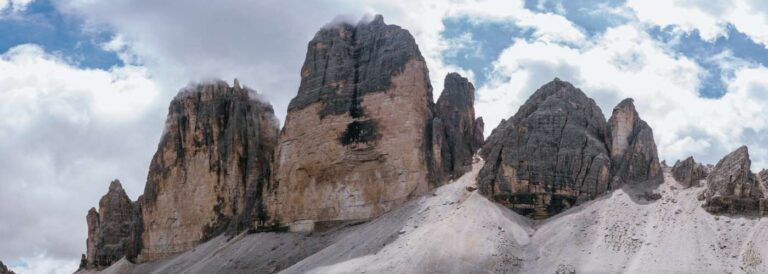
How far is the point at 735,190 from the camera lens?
202ft

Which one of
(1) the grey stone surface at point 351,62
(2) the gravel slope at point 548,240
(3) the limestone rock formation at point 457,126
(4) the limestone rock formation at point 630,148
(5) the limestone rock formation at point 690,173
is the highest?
(1) the grey stone surface at point 351,62

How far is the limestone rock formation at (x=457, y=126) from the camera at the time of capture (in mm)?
78625

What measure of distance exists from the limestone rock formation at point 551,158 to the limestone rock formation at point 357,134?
6831mm

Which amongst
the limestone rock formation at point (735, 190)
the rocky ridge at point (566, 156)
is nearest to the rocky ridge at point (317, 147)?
the rocky ridge at point (566, 156)

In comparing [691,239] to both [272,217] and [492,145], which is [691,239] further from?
[272,217]

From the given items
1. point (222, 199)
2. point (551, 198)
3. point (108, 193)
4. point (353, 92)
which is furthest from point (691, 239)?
point (108, 193)

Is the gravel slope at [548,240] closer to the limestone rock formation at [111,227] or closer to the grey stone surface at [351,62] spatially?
the grey stone surface at [351,62]

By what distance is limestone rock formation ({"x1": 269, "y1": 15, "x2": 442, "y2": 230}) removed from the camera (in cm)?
7706

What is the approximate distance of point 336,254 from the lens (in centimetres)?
6831

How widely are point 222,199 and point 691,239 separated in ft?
149

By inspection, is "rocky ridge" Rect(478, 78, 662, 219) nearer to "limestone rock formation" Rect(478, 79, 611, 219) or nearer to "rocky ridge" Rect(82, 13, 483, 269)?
"limestone rock formation" Rect(478, 79, 611, 219)

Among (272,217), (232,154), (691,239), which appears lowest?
(691,239)

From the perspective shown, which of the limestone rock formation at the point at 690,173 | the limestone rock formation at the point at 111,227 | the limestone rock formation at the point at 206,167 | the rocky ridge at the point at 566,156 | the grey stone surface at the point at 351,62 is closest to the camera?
the limestone rock formation at the point at 690,173

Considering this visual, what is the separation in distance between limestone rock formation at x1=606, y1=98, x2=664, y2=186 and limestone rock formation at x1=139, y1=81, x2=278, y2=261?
3083 cm
